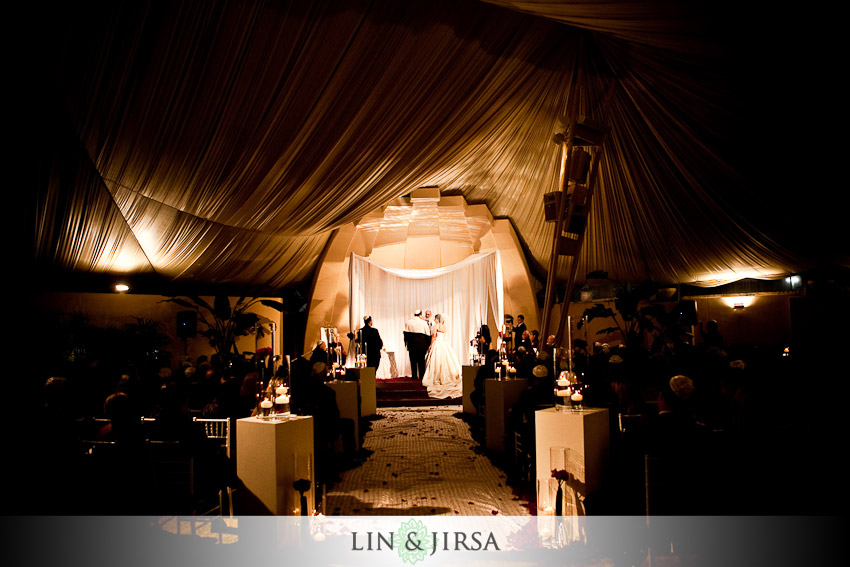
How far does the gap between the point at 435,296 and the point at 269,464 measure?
9.75 metres

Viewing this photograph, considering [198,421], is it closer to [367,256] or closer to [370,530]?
[370,530]

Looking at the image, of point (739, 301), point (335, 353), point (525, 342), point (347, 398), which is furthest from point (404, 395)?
point (739, 301)

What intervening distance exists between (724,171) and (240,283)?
8476 millimetres

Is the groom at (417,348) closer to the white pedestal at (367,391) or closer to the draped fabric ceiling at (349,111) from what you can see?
the white pedestal at (367,391)

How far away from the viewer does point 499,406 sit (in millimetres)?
5863

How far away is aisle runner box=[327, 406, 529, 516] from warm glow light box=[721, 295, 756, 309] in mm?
7528

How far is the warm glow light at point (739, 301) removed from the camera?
1066cm

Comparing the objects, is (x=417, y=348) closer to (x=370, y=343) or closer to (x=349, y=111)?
(x=370, y=343)

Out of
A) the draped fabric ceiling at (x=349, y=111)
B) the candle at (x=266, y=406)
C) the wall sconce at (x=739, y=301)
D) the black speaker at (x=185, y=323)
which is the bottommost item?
the candle at (x=266, y=406)

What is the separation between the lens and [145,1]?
3.34m

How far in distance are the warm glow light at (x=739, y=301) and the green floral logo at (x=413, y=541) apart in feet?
33.1

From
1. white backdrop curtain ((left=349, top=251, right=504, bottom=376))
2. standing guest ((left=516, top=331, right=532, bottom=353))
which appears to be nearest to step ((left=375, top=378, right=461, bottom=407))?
white backdrop curtain ((left=349, top=251, right=504, bottom=376))

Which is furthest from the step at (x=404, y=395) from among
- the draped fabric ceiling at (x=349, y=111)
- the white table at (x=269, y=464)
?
the white table at (x=269, y=464)

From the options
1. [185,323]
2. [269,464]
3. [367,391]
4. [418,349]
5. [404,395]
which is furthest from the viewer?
[418,349]
